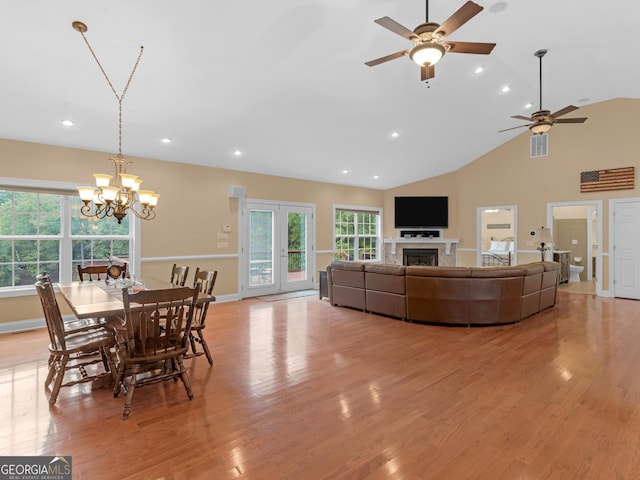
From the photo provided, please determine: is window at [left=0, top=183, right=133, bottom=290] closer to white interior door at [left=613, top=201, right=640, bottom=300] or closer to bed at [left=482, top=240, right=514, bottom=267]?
bed at [left=482, top=240, right=514, bottom=267]

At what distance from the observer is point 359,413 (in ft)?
8.28

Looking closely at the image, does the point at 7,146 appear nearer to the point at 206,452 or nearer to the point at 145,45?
the point at 145,45

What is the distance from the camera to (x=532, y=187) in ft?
25.4

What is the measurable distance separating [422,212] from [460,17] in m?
6.99

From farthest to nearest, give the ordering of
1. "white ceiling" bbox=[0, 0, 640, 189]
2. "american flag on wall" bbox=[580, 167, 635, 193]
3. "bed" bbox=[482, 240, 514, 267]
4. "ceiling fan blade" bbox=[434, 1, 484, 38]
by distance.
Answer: "bed" bbox=[482, 240, 514, 267]
"american flag on wall" bbox=[580, 167, 635, 193]
"white ceiling" bbox=[0, 0, 640, 189]
"ceiling fan blade" bbox=[434, 1, 484, 38]

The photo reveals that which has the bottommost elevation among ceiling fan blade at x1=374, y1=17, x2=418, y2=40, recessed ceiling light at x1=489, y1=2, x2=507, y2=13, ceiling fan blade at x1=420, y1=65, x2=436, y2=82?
ceiling fan blade at x1=420, y1=65, x2=436, y2=82

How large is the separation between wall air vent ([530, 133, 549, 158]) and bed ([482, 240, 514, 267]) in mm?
2389

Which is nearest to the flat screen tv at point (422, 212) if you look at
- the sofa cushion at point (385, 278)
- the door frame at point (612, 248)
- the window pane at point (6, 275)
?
the door frame at point (612, 248)

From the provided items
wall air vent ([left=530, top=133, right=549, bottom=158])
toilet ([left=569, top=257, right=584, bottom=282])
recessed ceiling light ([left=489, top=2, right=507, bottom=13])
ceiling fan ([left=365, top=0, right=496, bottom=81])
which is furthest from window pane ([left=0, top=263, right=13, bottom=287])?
toilet ([left=569, top=257, right=584, bottom=282])

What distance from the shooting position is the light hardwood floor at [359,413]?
1.97 meters

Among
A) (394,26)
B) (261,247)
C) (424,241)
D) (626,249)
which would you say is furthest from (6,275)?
(626,249)

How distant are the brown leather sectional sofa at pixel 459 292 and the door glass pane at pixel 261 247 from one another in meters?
2.82

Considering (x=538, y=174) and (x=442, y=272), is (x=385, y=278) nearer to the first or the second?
(x=442, y=272)

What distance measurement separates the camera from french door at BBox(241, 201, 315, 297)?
7.19 m
